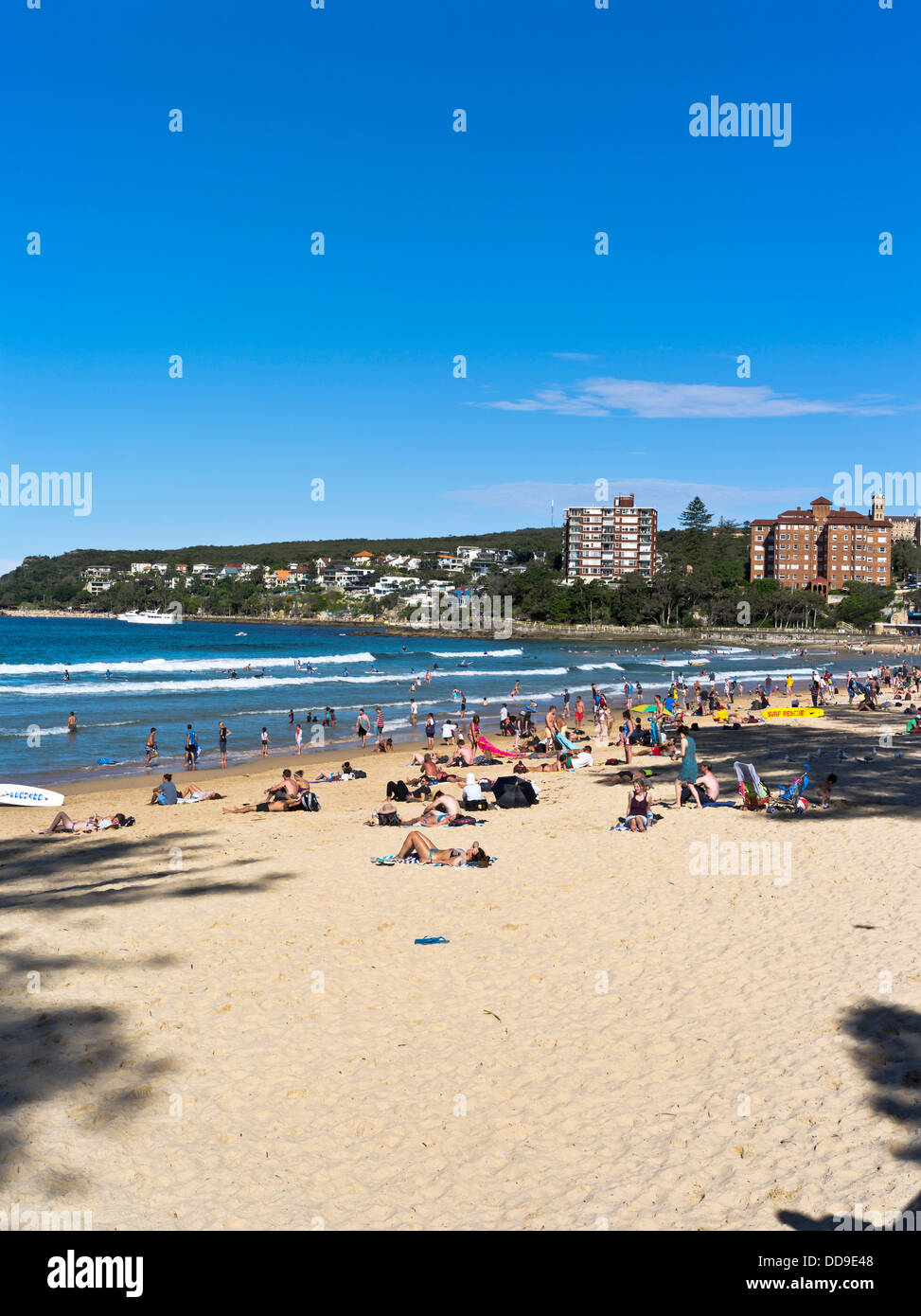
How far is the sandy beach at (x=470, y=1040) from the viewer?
198 inches

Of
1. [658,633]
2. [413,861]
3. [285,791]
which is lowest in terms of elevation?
[285,791]

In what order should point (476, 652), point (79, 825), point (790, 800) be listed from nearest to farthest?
1. point (790, 800)
2. point (79, 825)
3. point (476, 652)

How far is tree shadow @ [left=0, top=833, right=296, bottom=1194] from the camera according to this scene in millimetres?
5754

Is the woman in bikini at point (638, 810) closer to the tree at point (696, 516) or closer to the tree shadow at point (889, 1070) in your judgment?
the tree shadow at point (889, 1070)

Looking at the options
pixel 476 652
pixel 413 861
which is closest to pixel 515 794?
pixel 413 861

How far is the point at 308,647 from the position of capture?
335 ft

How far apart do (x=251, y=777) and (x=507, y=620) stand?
123260 millimetres

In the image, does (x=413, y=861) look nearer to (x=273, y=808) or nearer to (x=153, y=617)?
(x=273, y=808)

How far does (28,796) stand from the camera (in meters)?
18.9

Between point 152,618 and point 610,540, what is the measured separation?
287ft

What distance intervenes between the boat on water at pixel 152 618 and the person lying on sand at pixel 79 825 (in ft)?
491
